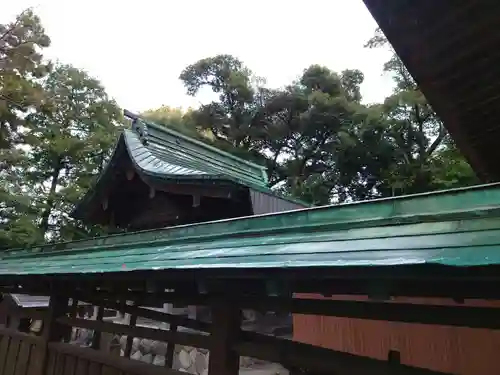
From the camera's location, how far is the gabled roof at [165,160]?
5.80 metres

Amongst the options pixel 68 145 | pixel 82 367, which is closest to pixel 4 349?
pixel 82 367

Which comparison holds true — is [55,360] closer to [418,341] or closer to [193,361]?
[418,341]

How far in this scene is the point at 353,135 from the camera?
1922 centimetres

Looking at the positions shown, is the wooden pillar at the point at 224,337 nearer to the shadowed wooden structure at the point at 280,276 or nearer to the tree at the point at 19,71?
the shadowed wooden structure at the point at 280,276

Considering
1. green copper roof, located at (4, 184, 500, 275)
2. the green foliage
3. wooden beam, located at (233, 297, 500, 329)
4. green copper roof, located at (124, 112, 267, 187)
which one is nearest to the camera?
green copper roof, located at (4, 184, 500, 275)

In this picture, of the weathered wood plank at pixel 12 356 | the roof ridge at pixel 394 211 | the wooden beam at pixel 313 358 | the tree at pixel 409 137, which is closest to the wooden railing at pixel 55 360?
the weathered wood plank at pixel 12 356

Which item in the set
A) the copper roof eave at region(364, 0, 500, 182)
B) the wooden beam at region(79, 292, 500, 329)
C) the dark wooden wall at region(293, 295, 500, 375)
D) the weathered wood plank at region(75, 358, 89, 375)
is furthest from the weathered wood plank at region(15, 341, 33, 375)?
the copper roof eave at region(364, 0, 500, 182)

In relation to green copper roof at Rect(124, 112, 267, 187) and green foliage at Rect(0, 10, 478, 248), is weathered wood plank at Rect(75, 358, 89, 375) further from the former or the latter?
green foliage at Rect(0, 10, 478, 248)

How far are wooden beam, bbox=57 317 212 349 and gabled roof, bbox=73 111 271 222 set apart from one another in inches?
91.1

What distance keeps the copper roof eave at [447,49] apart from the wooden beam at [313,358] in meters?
1.53

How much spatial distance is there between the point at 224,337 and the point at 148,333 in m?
0.97

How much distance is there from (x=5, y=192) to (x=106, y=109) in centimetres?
609

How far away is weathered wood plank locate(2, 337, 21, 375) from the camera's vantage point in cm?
462

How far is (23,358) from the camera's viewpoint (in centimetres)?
453
